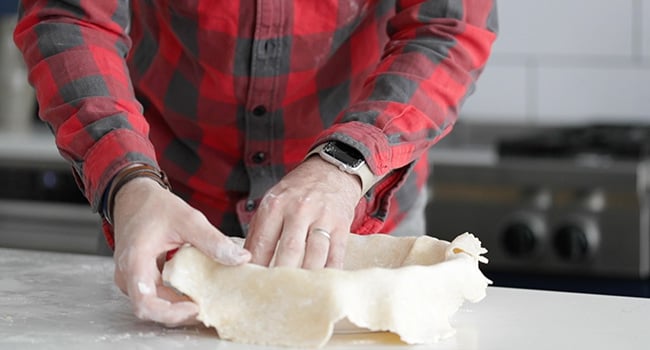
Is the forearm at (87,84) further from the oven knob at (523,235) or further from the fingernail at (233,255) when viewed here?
the oven knob at (523,235)

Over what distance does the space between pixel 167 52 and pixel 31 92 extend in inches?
66.7

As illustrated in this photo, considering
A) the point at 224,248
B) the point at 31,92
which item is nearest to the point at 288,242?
Result: the point at 224,248

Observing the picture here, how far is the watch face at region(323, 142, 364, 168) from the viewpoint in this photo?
41.4 inches

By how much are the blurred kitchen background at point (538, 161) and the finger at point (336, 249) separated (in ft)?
3.75

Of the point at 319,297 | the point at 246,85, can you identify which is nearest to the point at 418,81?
the point at 246,85

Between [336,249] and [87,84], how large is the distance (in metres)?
0.35

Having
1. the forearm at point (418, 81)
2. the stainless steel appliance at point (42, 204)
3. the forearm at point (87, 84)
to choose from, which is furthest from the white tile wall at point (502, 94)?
the forearm at point (87, 84)

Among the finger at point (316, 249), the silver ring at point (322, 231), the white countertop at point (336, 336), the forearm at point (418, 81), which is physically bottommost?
the white countertop at point (336, 336)

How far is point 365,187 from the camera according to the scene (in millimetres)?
1090

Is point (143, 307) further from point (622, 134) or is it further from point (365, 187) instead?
point (622, 134)

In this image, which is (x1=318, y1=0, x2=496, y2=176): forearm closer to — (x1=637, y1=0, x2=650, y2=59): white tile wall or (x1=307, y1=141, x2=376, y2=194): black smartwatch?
(x1=307, y1=141, x2=376, y2=194): black smartwatch

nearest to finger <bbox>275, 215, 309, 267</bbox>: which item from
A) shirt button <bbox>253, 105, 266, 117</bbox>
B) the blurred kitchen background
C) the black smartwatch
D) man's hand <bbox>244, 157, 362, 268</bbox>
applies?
man's hand <bbox>244, 157, 362, 268</bbox>

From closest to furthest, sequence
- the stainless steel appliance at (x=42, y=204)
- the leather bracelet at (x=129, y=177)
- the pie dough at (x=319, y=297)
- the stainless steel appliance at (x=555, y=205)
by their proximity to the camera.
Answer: the pie dough at (x=319, y=297), the leather bracelet at (x=129, y=177), the stainless steel appliance at (x=555, y=205), the stainless steel appliance at (x=42, y=204)

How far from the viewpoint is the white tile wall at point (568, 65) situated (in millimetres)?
2537
